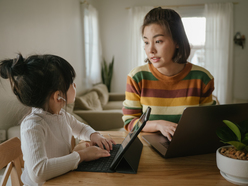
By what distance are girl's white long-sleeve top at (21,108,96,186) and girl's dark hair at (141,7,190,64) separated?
666 mm

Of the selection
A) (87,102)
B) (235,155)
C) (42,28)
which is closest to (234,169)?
(235,155)

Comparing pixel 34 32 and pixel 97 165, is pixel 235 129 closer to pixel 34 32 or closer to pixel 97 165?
pixel 97 165

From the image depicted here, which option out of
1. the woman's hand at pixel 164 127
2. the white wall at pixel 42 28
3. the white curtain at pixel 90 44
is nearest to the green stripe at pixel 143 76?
the woman's hand at pixel 164 127

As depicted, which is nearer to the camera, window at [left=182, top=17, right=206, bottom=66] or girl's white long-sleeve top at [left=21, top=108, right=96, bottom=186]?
girl's white long-sleeve top at [left=21, top=108, right=96, bottom=186]

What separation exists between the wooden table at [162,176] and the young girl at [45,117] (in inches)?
2.1

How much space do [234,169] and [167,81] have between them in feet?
2.23

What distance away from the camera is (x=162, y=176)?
2.23ft

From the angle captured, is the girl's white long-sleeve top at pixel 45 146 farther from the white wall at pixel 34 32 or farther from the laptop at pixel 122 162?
the white wall at pixel 34 32

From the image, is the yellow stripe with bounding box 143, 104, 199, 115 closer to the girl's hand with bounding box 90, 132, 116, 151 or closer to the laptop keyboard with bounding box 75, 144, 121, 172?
the girl's hand with bounding box 90, 132, 116, 151

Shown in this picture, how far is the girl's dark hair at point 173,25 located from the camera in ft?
3.77

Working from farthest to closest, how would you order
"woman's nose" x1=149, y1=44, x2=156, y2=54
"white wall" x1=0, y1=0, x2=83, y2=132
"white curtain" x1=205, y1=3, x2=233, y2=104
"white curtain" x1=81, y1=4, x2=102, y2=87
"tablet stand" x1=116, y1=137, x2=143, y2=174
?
1. "white curtain" x1=205, y1=3, x2=233, y2=104
2. "white curtain" x1=81, y1=4, x2=102, y2=87
3. "white wall" x1=0, y1=0, x2=83, y2=132
4. "woman's nose" x1=149, y1=44, x2=156, y2=54
5. "tablet stand" x1=116, y1=137, x2=143, y2=174

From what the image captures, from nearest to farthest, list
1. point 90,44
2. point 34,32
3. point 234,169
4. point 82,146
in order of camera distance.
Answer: point 234,169 → point 82,146 → point 34,32 → point 90,44

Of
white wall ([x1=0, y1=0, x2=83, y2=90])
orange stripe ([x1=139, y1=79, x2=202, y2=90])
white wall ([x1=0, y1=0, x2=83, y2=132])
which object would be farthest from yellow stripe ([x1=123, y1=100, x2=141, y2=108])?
white wall ([x1=0, y1=0, x2=83, y2=90])

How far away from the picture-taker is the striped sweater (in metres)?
1.21
